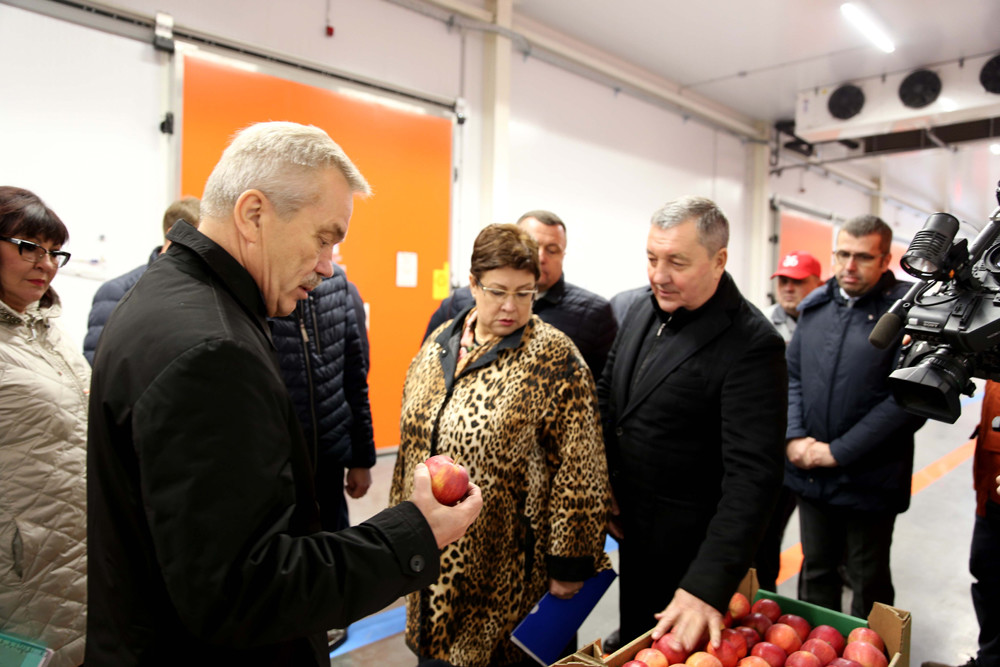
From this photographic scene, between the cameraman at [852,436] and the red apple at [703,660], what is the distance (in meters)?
1.36

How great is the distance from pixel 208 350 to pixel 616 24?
6043 mm

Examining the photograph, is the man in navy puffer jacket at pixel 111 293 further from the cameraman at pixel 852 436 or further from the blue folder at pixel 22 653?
the cameraman at pixel 852 436

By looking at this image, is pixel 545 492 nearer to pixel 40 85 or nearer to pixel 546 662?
pixel 546 662

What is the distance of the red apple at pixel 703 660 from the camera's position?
1227mm

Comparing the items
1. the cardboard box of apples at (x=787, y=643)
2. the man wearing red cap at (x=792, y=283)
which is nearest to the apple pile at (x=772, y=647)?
the cardboard box of apples at (x=787, y=643)

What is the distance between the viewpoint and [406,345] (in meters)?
4.98

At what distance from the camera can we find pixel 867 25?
5520 mm

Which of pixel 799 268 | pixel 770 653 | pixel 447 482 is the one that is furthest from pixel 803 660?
pixel 799 268

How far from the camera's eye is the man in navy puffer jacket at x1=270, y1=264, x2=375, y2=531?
2.11 m

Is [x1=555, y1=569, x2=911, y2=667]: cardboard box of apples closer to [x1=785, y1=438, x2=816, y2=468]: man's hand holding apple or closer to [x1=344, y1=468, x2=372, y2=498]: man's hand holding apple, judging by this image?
[x1=785, y1=438, x2=816, y2=468]: man's hand holding apple

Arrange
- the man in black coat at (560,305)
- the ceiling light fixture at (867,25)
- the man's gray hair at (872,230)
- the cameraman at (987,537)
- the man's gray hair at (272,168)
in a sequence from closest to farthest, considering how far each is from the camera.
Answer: the man's gray hair at (272,168)
the cameraman at (987,537)
the man's gray hair at (872,230)
the man in black coat at (560,305)
the ceiling light fixture at (867,25)

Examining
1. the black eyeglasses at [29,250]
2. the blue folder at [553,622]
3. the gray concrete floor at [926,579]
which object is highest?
the black eyeglasses at [29,250]

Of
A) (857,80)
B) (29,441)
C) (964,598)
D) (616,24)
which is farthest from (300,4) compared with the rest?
(857,80)

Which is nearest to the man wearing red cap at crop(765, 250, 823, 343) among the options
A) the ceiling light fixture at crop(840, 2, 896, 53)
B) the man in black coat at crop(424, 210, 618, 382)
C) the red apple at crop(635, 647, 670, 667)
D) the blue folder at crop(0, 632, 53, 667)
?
the man in black coat at crop(424, 210, 618, 382)
